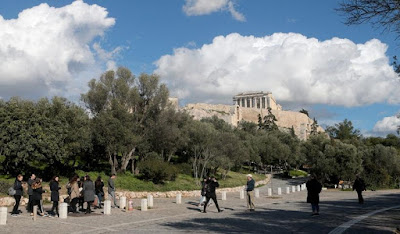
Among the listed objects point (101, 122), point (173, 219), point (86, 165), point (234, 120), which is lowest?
point (173, 219)

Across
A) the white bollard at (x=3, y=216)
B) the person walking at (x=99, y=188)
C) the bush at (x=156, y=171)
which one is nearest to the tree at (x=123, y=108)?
the bush at (x=156, y=171)

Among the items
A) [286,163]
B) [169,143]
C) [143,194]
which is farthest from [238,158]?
[286,163]

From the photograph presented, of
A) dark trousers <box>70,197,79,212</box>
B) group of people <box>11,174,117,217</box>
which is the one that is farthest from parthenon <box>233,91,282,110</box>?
dark trousers <box>70,197,79,212</box>

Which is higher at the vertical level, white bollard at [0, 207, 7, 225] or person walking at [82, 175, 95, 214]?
person walking at [82, 175, 95, 214]

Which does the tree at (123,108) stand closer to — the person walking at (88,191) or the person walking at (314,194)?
the person walking at (88,191)

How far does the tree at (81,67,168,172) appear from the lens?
1283 inches

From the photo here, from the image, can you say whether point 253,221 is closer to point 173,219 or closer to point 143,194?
point 173,219

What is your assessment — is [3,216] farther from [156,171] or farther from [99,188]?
[156,171]

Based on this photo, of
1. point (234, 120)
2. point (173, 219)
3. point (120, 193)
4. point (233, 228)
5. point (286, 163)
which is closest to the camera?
point (233, 228)

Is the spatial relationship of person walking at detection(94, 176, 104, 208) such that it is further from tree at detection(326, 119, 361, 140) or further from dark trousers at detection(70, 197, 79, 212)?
tree at detection(326, 119, 361, 140)

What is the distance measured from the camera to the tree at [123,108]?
107 feet

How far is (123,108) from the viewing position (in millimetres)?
34219

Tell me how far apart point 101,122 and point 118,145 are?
99.1 inches

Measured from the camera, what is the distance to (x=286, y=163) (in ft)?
232
